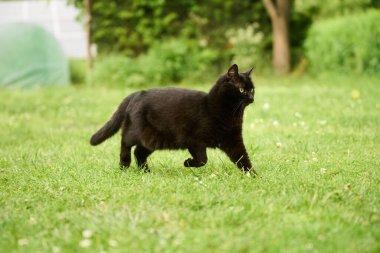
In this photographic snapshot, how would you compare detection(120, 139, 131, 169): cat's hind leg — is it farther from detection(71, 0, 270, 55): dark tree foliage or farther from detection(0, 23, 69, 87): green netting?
detection(71, 0, 270, 55): dark tree foliage

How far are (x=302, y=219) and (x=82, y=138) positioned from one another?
4136mm

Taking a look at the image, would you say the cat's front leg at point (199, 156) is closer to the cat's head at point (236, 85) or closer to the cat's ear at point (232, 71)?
the cat's head at point (236, 85)

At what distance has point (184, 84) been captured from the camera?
1373 cm

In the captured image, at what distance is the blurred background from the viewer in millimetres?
14062

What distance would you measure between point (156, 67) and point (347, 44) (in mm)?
5049

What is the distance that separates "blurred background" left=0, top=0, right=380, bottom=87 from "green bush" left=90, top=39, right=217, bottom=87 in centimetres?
3

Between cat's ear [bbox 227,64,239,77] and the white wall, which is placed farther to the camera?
the white wall

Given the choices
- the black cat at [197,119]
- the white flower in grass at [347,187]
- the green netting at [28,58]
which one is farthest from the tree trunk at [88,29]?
the white flower in grass at [347,187]

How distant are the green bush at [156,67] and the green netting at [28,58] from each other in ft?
4.47

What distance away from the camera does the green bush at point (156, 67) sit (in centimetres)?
1381

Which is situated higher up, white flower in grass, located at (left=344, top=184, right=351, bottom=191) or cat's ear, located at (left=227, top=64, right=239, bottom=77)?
cat's ear, located at (left=227, top=64, right=239, bottom=77)

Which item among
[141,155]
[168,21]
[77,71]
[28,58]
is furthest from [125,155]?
[77,71]

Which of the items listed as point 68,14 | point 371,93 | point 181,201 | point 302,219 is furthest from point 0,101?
point 68,14

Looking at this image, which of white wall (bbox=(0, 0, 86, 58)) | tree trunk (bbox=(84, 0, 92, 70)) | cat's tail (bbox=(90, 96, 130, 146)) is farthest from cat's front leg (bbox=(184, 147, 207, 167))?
white wall (bbox=(0, 0, 86, 58))
